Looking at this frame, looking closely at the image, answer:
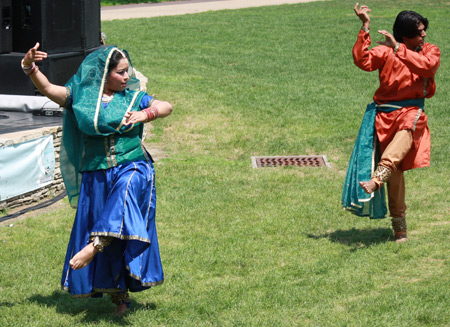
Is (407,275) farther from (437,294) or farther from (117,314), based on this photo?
(117,314)

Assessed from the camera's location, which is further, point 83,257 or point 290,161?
point 290,161

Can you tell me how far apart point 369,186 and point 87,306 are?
2.54 metres

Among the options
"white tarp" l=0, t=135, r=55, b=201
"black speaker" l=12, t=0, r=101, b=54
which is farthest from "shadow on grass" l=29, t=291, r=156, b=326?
"black speaker" l=12, t=0, r=101, b=54

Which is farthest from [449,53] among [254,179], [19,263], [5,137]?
[19,263]

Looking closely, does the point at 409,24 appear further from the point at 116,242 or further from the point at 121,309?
the point at 121,309

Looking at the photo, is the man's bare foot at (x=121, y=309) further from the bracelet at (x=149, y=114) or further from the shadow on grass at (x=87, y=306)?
the bracelet at (x=149, y=114)

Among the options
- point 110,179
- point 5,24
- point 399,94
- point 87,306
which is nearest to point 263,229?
point 399,94

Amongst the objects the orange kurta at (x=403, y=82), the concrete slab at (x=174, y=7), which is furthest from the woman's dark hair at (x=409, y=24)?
the concrete slab at (x=174, y=7)

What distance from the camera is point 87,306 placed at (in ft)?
18.4

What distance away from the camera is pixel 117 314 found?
211 inches

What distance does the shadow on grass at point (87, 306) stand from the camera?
532cm

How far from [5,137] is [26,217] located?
92cm

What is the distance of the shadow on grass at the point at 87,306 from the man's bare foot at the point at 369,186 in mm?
2094

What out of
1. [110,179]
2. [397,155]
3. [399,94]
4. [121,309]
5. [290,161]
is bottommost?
[290,161]
